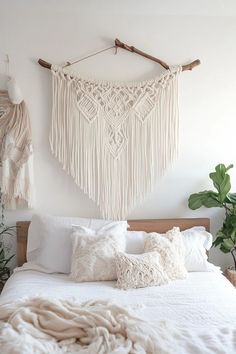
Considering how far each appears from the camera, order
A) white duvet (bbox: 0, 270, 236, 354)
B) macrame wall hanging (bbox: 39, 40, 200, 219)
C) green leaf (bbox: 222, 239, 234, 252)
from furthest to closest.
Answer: macrame wall hanging (bbox: 39, 40, 200, 219) < green leaf (bbox: 222, 239, 234, 252) < white duvet (bbox: 0, 270, 236, 354)

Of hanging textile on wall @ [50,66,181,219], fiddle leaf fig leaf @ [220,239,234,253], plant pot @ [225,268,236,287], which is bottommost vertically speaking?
plant pot @ [225,268,236,287]

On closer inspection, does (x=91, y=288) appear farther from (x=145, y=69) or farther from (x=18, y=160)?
(x=145, y=69)

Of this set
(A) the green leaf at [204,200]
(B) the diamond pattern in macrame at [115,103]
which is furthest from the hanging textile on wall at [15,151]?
(A) the green leaf at [204,200]

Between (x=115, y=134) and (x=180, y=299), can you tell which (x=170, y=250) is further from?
(x=115, y=134)

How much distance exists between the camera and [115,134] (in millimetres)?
3072

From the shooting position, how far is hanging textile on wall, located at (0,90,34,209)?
2.93 meters

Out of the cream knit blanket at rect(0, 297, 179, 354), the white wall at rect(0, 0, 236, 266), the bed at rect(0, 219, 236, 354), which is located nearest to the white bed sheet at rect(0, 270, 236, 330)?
the bed at rect(0, 219, 236, 354)

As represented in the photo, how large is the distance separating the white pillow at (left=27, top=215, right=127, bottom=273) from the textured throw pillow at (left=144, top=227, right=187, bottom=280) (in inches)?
11.1

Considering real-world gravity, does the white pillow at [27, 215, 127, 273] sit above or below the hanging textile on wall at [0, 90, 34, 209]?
below

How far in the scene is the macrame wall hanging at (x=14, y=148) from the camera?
292 cm

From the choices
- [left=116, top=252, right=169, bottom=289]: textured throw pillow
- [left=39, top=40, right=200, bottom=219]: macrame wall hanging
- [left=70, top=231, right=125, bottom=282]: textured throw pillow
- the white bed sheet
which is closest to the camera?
the white bed sheet

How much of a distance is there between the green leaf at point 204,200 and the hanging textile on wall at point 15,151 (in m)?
1.29

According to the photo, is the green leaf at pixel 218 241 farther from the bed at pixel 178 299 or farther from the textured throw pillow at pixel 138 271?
the textured throw pillow at pixel 138 271

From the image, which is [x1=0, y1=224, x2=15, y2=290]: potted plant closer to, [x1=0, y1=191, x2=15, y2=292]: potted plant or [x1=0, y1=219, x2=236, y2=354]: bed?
[x1=0, y1=191, x2=15, y2=292]: potted plant
